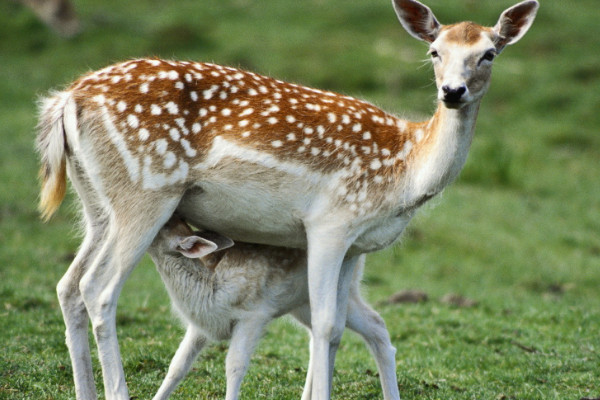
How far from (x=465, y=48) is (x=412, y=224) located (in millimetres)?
8237

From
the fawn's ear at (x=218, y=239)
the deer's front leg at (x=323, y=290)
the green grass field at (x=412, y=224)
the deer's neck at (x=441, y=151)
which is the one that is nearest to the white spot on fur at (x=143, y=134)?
the fawn's ear at (x=218, y=239)

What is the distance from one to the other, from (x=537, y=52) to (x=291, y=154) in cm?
2065

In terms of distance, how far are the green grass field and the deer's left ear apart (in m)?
1.41

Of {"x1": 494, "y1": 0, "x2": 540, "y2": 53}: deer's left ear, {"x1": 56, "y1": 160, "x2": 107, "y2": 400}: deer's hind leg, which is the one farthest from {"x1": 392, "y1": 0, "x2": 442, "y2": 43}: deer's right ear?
{"x1": 56, "y1": 160, "x2": 107, "y2": 400}: deer's hind leg

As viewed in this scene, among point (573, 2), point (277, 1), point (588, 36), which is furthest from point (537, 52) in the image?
point (277, 1)

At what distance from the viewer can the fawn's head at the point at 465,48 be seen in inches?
216

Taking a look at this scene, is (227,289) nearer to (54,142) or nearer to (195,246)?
(195,246)

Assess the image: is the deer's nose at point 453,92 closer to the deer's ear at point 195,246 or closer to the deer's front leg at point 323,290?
the deer's front leg at point 323,290

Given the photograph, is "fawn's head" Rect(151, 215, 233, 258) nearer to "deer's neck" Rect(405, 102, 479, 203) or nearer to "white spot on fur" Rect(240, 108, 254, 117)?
"white spot on fur" Rect(240, 108, 254, 117)

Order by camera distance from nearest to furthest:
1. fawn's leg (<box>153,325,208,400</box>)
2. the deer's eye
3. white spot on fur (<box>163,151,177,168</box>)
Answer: the deer's eye < white spot on fur (<box>163,151,177,168</box>) < fawn's leg (<box>153,325,208,400</box>)

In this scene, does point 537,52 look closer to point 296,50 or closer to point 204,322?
point 296,50

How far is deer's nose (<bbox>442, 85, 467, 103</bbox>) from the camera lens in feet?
17.7

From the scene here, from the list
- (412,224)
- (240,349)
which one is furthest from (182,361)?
(412,224)

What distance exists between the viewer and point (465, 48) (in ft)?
18.4
